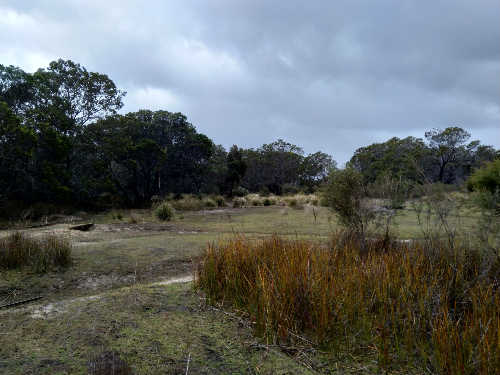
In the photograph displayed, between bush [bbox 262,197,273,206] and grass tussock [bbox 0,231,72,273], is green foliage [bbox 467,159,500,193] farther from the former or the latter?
bush [bbox 262,197,273,206]

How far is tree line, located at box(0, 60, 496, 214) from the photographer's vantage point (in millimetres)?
14180

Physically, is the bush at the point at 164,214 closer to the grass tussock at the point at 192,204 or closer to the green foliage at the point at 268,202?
the grass tussock at the point at 192,204

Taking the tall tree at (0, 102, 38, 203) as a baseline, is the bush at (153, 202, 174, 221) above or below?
below

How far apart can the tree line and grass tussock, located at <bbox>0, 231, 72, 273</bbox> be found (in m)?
5.33

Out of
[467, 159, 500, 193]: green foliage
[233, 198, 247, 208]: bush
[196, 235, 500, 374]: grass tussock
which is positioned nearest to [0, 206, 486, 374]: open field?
[196, 235, 500, 374]: grass tussock

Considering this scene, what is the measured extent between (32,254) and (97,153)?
15515 millimetres

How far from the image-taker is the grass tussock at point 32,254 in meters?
5.31

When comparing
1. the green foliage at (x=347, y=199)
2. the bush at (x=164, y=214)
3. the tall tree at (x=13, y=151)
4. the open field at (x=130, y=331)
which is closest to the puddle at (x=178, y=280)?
the open field at (x=130, y=331)

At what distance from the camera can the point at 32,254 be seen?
551cm

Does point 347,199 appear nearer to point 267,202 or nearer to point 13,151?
point 13,151

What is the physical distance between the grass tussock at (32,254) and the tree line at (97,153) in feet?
17.5

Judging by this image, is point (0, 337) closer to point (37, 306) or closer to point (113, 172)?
point (37, 306)

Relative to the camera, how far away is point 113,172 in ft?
74.3

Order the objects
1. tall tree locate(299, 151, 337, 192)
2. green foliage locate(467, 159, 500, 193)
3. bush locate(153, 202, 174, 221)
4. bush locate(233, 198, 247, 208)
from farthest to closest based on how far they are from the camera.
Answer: tall tree locate(299, 151, 337, 192)
bush locate(233, 198, 247, 208)
bush locate(153, 202, 174, 221)
green foliage locate(467, 159, 500, 193)
